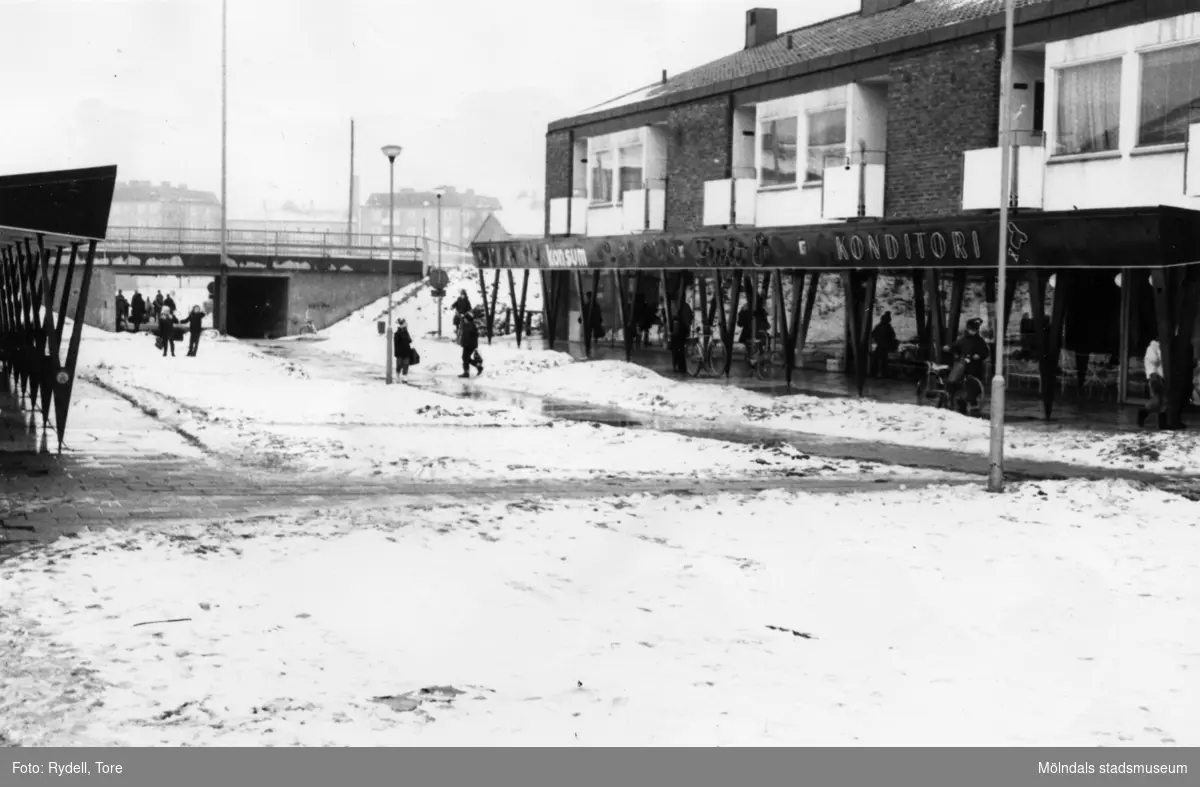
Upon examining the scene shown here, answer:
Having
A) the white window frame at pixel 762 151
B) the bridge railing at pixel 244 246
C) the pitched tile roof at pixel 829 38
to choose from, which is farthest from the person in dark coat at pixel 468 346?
the bridge railing at pixel 244 246

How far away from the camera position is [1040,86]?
24.5m

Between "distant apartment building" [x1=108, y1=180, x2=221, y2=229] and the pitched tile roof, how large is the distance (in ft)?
345

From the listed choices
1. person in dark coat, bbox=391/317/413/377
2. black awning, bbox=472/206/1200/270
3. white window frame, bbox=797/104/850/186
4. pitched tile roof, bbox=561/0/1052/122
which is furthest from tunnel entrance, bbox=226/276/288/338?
white window frame, bbox=797/104/850/186

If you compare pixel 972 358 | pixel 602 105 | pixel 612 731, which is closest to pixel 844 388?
pixel 972 358

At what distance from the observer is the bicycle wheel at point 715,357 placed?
31406 mm

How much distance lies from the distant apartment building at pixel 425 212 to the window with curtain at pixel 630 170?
10643 centimetres

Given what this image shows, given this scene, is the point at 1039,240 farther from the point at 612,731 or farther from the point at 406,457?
the point at 612,731

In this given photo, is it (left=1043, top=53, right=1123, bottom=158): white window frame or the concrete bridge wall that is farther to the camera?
the concrete bridge wall

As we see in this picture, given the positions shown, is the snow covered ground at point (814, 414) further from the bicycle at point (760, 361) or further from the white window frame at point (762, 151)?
the white window frame at point (762, 151)

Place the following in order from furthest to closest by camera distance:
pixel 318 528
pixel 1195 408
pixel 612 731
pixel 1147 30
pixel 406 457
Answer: pixel 1195 408, pixel 1147 30, pixel 406 457, pixel 318 528, pixel 612 731

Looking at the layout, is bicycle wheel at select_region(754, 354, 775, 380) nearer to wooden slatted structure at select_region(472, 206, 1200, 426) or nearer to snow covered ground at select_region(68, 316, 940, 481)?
wooden slatted structure at select_region(472, 206, 1200, 426)

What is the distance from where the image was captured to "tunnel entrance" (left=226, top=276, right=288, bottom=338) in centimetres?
6234

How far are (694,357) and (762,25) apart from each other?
14.2 m

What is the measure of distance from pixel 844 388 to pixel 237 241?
39645 mm
